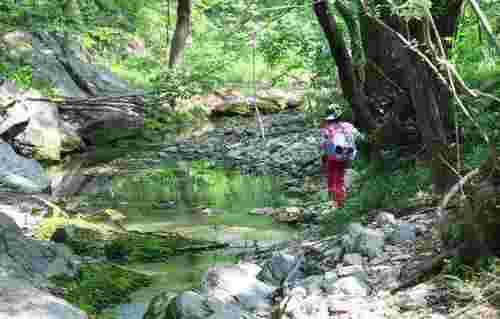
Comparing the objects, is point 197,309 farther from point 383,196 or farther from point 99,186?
point 99,186

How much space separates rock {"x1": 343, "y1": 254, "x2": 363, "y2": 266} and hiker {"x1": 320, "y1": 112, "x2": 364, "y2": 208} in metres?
2.76

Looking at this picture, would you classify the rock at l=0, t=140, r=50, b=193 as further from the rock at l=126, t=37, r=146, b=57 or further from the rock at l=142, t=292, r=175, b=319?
the rock at l=126, t=37, r=146, b=57

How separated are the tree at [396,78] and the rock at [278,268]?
5.40ft

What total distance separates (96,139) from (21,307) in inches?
549

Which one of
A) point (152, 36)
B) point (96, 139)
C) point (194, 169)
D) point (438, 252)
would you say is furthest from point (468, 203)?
point (152, 36)

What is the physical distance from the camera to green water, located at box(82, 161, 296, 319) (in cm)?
721

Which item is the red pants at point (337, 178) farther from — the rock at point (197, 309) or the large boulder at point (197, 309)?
the rock at point (197, 309)

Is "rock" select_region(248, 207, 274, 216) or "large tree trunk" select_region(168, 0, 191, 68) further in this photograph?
"large tree trunk" select_region(168, 0, 191, 68)

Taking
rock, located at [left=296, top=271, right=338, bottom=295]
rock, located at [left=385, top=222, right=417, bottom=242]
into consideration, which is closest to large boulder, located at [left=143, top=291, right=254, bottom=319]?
rock, located at [left=296, top=271, right=338, bottom=295]


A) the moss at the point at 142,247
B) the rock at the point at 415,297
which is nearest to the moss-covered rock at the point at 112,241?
the moss at the point at 142,247

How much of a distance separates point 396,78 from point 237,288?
523cm

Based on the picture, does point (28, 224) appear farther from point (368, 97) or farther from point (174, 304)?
point (368, 97)

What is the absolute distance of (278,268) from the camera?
6312 millimetres

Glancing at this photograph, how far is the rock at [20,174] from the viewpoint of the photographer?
1143 centimetres
